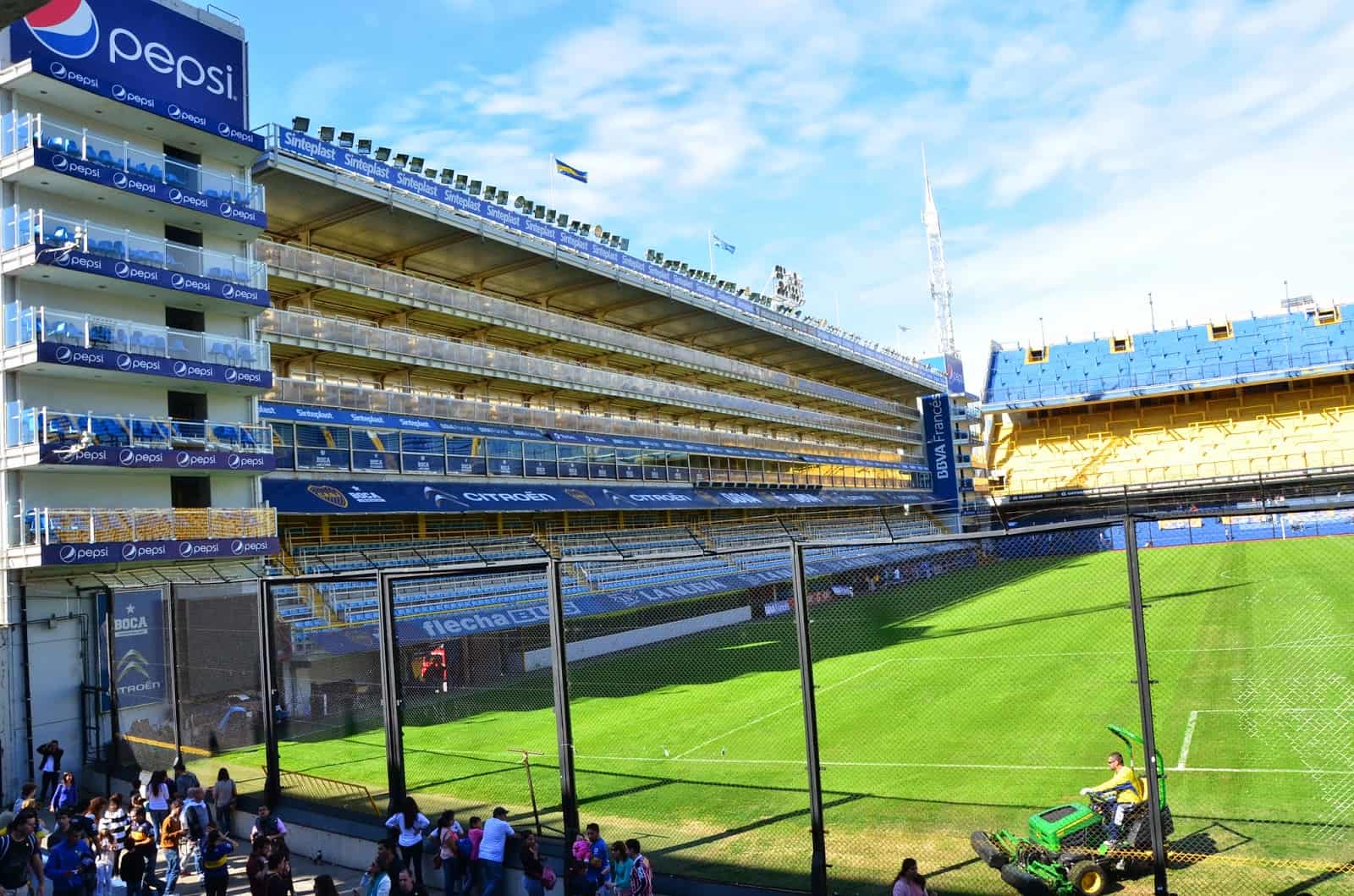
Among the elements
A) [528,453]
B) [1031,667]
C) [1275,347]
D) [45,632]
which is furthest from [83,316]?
[1275,347]

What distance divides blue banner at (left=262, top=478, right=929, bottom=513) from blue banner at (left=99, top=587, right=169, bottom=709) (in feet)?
25.3

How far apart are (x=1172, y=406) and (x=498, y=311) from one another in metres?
62.2

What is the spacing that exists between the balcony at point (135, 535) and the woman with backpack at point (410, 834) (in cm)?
1322

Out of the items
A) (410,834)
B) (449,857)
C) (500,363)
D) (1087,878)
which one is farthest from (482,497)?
(1087,878)

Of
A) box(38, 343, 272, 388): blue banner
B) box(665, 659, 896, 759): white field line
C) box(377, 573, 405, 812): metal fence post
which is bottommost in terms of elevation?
box(665, 659, 896, 759): white field line

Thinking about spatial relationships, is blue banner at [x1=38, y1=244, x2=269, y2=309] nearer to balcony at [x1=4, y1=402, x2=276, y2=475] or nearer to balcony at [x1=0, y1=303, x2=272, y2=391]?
balcony at [x1=0, y1=303, x2=272, y2=391]

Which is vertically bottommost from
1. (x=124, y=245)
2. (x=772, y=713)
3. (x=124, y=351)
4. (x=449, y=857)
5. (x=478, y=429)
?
(x=772, y=713)

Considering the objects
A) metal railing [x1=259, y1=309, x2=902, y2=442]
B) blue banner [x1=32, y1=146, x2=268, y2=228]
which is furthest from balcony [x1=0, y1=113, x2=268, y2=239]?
metal railing [x1=259, y1=309, x2=902, y2=442]

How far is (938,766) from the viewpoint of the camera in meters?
16.2

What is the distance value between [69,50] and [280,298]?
1130 centimetres

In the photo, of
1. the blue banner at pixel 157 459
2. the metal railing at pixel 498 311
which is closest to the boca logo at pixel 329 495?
the blue banner at pixel 157 459

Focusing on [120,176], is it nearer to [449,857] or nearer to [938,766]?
[449,857]

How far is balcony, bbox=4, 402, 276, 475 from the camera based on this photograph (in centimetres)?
2122

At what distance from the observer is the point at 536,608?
2923 centimetres
